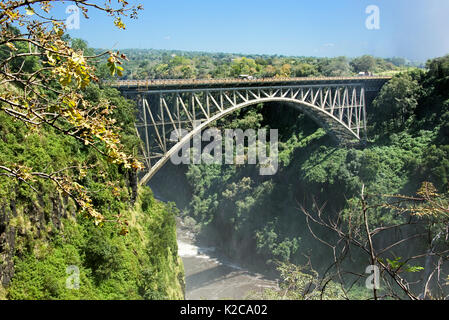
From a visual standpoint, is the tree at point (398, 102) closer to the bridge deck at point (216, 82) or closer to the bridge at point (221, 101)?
the bridge at point (221, 101)

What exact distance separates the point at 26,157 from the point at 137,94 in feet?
25.2

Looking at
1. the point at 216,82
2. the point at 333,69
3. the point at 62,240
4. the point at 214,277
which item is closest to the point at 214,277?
the point at 214,277

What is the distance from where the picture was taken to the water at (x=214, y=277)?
2361 centimetres

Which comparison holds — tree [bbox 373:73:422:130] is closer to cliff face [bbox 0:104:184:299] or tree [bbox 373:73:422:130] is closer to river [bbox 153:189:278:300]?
river [bbox 153:189:278:300]

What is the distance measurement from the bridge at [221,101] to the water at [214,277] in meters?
8.09

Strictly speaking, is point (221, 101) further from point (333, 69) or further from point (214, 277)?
point (333, 69)

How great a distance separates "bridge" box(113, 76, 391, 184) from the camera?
17688 millimetres

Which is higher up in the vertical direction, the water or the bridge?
the bridge

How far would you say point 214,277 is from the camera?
2581 centimetres

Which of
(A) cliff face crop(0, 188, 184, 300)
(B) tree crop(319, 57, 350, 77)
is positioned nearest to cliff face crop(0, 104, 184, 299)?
(A) cliff face crop(0, 188, 184, 300)

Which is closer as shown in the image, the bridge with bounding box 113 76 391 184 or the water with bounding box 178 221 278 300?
the bridge with bounding box 113 76 391 184

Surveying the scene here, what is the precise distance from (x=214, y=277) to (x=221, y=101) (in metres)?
11.9

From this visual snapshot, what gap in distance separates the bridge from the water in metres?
8.09

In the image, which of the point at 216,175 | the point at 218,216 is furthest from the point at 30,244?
the point at 216,175
